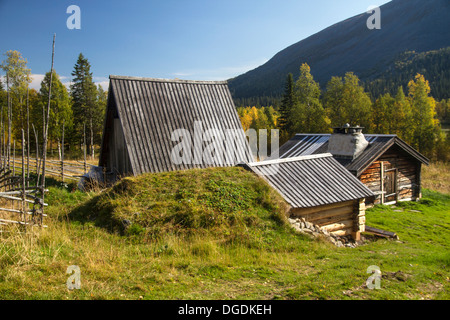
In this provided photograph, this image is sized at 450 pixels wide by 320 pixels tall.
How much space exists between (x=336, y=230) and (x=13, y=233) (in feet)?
33.1

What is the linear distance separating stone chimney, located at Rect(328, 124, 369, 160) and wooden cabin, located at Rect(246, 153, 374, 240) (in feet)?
20.3

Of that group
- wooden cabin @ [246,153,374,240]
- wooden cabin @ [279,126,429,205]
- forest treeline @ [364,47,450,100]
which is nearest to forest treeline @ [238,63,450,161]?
wooden cabin @ [279,126,429,205]

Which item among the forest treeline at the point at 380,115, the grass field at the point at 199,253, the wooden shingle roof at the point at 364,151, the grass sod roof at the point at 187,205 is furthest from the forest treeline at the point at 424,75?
the grass field at the point at 199,253

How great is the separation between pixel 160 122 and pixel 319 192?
7.50 metres

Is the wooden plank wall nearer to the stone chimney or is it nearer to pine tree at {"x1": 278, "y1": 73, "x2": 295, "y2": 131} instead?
the stone chimney

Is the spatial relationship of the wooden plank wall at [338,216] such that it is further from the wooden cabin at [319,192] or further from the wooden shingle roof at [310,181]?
the wooden shingle roof at [310,181]

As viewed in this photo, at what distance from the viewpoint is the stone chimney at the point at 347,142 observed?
730 inches

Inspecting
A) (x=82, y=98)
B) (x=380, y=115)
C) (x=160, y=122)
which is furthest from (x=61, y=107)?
(x=380, y=115)

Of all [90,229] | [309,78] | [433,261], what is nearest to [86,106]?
[309,78]

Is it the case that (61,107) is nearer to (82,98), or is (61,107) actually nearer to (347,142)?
(82,98)

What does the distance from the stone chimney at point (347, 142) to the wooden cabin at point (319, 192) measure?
6174 mm

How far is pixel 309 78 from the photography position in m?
41.3
